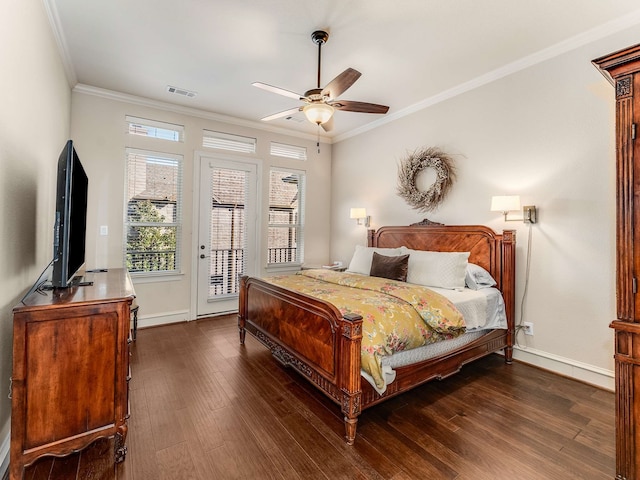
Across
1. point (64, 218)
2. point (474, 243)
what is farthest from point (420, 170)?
point (64, 218)

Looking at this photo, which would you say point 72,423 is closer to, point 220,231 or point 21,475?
point 21,475

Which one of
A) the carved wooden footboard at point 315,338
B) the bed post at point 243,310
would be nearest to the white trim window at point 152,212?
the bed post at point 243,310

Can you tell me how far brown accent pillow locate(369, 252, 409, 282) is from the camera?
349 cm

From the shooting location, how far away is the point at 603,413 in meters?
2.30

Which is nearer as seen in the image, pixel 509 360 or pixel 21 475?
pixel 21 475

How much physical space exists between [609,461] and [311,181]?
5.04 meters

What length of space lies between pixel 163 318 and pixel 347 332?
344 centimetres

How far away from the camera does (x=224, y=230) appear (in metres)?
4.91

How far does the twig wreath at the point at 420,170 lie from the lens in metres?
3.94

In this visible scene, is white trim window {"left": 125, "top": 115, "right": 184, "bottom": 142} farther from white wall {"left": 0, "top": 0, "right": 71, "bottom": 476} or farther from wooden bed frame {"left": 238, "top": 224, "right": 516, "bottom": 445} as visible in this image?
wooden bed frame {"left": 238, "top": 224, "right": 516, "bottom": 445}

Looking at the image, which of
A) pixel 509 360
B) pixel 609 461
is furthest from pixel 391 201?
pixel 609 461

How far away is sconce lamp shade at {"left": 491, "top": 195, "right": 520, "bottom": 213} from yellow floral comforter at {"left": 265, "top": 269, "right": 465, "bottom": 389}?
123 cm

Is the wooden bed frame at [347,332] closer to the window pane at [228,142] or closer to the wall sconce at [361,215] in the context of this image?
the wall sconce at [361,215]

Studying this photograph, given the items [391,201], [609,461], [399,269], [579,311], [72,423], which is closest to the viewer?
[72,423]
